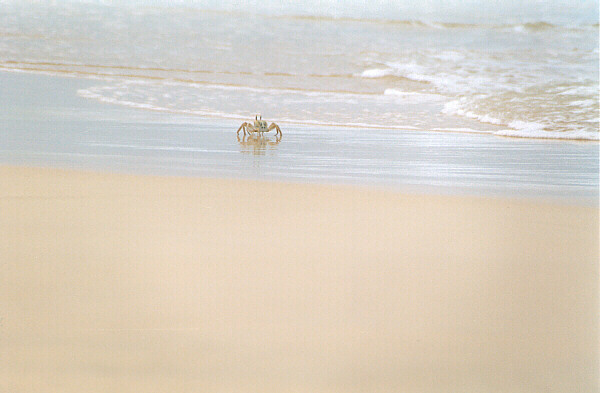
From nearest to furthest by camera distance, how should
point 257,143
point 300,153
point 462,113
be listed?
point 300,153
point 257,143
point 462,113

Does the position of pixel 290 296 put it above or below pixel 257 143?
below

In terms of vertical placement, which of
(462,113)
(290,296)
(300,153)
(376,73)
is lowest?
(290,296)

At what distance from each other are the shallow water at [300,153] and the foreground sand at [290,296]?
48 cm

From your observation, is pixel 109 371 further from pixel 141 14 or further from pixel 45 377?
pixel 141 14

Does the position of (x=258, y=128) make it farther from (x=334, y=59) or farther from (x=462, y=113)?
(x=334, y=59)

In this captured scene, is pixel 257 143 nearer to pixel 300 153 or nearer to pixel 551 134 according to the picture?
pixel 300 153

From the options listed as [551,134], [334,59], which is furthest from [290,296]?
[334,59]

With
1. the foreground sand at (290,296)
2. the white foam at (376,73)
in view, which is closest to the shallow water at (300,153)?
the foreground sand at (290,296)

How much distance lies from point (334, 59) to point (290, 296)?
289 inches

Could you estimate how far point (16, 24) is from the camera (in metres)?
10.0

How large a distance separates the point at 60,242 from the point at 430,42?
897 cm

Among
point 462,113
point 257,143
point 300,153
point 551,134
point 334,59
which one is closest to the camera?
point 300,153

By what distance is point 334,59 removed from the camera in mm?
8562

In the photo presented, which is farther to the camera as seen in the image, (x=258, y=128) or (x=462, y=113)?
(x=462, y=113)
